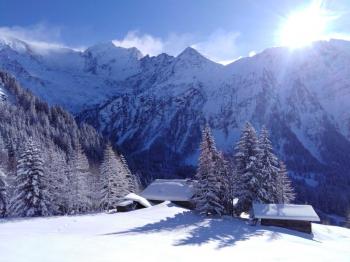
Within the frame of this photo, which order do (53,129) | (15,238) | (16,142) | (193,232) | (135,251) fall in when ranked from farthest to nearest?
1. (53,129)
2. (16,142)
3. (193,232)
4. (15,238)
5. (135,251)

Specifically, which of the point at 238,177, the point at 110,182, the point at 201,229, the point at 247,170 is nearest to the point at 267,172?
the point at 247,170

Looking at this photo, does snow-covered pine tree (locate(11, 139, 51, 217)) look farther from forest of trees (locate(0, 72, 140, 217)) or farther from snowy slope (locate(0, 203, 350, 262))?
snowy slope (locate(0, 203, 350, 262))

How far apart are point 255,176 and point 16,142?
99.9 m

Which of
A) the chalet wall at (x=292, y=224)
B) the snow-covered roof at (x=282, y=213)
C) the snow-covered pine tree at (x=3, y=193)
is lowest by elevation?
the chalet wall at (x=292, y=224)

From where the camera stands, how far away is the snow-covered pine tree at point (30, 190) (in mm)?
50281

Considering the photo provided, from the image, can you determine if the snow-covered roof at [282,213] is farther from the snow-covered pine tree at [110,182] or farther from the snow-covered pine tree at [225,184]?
the snow-covered pine tree at [110,182]

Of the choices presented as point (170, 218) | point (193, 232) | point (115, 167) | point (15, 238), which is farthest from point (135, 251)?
point (115, 167)

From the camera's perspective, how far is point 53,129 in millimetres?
180625

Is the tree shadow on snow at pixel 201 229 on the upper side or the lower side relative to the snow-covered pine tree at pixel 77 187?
lower

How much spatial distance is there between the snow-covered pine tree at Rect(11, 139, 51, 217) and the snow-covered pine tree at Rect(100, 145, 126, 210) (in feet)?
53.7

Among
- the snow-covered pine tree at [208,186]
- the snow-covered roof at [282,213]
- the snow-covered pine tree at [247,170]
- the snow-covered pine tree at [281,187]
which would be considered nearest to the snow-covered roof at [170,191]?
the snow-covered pine tree at [247,170]

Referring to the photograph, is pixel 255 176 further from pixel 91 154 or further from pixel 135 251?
pixel 91 154

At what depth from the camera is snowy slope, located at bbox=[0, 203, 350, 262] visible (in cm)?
2289

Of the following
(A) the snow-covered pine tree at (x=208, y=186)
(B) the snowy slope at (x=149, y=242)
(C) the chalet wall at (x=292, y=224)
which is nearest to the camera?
(B) the snowy slope at (x=149, y=242)
